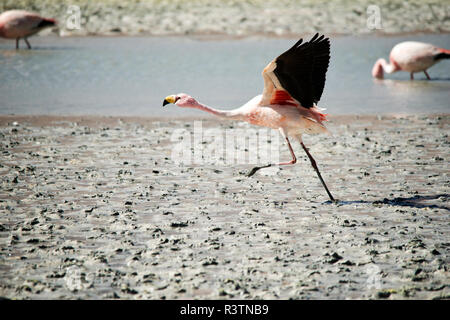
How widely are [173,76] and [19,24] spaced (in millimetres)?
6189

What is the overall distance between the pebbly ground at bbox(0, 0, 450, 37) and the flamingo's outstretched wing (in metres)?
15.2

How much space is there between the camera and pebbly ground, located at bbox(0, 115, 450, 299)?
4793 mm

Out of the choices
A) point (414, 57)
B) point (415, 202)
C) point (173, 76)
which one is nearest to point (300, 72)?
point (415, 202)

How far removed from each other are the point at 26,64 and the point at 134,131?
7.63 meters

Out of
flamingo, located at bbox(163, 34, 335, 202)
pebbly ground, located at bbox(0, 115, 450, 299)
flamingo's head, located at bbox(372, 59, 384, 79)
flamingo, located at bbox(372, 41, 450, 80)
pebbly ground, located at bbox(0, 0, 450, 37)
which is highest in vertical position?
flamingo, located at bbox(163, 34, 335, 202)

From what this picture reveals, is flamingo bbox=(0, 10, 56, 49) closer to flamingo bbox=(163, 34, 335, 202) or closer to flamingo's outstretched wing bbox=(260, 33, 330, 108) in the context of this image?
flamingo bbox=(163, 34, 335, 202)

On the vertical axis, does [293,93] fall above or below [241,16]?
above

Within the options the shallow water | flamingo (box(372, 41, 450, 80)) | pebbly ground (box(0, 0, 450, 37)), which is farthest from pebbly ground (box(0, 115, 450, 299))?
pebbly ground (box(0, 0, 450, 37))

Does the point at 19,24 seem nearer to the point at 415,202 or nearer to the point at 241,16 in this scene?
the point at 241,16

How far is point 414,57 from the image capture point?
49.4ft

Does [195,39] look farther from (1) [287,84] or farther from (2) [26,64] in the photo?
(1) [287,84]
